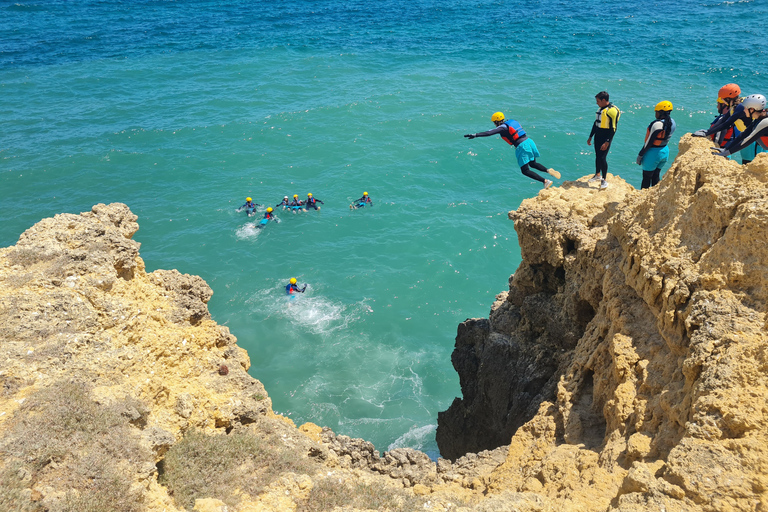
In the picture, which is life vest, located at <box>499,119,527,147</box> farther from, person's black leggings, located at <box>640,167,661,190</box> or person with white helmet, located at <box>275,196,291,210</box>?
person with white helmet, located at <box>275,196,291,210</box>

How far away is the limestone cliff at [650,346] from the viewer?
19.6 feet

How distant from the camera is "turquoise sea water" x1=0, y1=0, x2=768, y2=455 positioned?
22.8 m

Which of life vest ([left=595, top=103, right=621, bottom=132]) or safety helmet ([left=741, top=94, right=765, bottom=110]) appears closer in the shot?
safety helmet ([left=741, top=94, right=765, bottom=110])

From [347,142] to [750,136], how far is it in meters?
29.0

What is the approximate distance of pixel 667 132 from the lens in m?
11.4

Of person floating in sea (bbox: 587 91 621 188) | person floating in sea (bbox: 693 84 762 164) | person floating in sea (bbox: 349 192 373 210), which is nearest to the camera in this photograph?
person floating in sea (bbox: 693 84 762 164)

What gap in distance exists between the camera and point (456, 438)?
52.3ft

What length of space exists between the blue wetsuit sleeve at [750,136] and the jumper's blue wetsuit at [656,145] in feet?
6.34

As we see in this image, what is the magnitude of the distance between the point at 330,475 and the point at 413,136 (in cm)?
3076

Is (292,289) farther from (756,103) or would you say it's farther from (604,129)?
(756,103)

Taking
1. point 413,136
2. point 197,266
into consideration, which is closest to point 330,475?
point 197,266

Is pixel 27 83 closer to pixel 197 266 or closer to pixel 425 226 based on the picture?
pixel 197 266

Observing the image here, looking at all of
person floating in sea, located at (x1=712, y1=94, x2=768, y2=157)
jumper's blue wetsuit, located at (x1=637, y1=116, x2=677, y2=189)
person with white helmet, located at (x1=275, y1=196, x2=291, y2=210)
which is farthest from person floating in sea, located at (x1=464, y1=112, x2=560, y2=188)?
person with white helmet, located at (x1=275, y1=196, x2=291, y2=210)

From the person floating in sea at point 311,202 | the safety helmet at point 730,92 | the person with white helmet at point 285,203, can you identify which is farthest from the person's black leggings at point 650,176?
the person with white helmet at point 285,203
